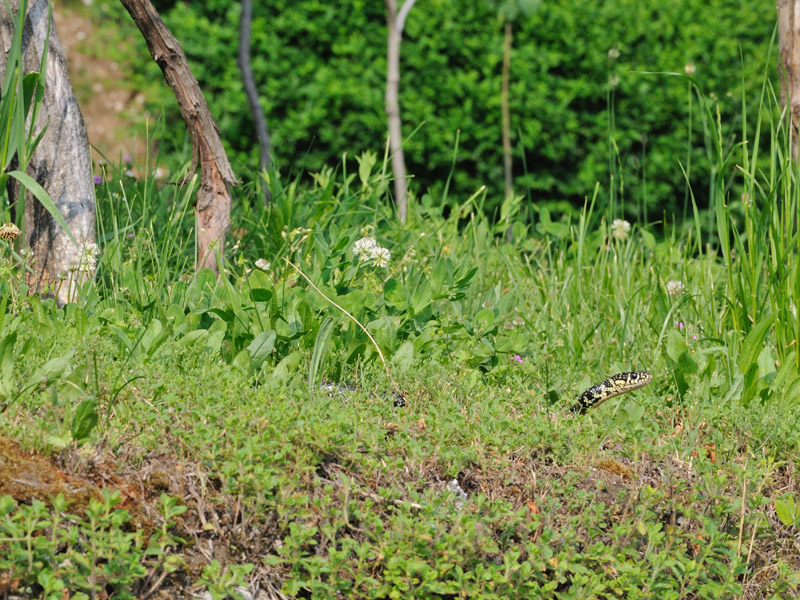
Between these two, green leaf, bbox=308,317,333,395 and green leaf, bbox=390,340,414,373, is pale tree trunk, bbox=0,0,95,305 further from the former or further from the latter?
green leaf, bbox=390,340,414,373

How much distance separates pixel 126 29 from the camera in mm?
8711

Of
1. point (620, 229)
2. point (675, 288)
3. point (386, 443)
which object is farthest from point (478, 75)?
point (386, 443)

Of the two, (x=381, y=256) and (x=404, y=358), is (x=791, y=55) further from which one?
(x=404, y=358)

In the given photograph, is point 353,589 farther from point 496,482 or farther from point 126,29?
point 126,29

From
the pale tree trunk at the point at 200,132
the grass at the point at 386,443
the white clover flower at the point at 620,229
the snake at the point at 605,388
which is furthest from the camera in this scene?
the white clover flower at the point at 620,229

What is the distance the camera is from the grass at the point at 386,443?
6.70 ft

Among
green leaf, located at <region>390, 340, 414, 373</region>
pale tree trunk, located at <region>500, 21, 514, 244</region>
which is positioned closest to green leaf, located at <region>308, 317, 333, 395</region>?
green leaf, located at <region>390, 340, 414, 373</region>

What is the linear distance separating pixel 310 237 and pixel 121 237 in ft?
2.75

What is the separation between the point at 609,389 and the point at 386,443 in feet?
2.85

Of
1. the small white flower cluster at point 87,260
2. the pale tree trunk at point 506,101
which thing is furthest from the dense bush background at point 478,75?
the small white flower cluster at point 87,260

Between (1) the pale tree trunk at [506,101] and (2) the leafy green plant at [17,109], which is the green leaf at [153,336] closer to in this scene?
(2) the leafy green plant at [17,109]

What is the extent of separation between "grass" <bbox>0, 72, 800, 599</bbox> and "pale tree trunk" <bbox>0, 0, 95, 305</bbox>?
7.2 inches

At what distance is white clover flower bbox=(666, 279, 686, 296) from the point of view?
385cm

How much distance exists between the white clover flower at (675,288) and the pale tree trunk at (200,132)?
2.04 m
